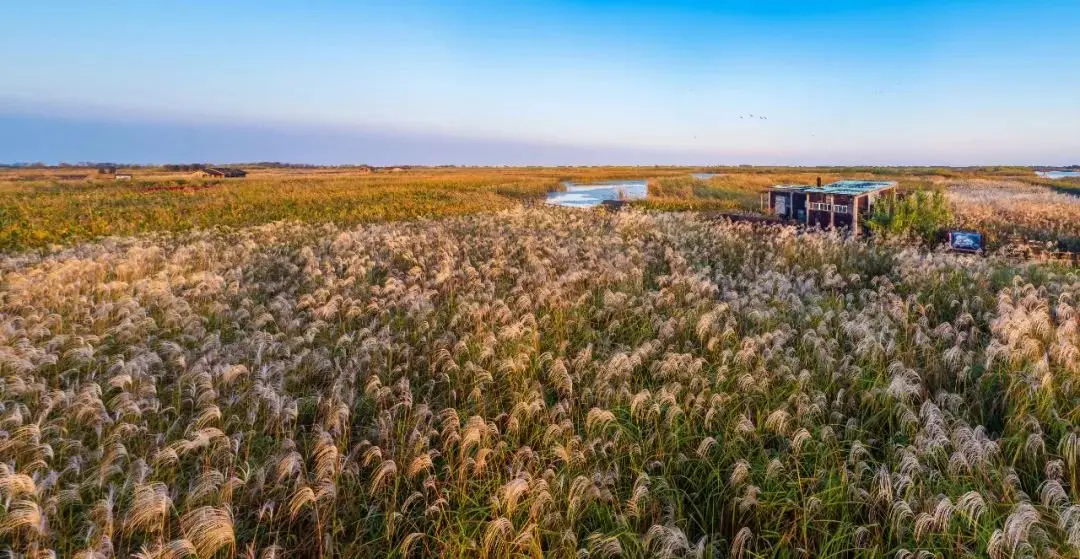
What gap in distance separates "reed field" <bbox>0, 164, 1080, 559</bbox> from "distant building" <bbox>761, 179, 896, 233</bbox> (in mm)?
12742

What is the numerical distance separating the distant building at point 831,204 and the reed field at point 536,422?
12742 millimetres

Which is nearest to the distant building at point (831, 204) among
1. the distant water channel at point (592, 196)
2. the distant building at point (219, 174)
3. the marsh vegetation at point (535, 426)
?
the distant water channel at point (592, 196)

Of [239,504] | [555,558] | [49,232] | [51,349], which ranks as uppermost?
[49,232]

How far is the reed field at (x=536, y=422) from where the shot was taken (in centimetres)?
346

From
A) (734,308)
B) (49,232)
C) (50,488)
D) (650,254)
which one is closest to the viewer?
(50,488)

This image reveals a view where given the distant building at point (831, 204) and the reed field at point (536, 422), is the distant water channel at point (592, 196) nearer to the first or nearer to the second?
the distant building at point (831, 204)

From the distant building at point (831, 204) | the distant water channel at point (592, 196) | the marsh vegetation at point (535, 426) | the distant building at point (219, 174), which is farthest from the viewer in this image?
the distant building at point (219, 174)

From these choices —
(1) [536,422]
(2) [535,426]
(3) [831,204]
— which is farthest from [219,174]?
(2) [535,426]

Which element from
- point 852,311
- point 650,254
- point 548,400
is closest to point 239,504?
point 548,400

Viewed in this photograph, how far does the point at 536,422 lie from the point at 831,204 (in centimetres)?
2254

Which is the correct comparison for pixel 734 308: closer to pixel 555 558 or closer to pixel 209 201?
pixel 555 558

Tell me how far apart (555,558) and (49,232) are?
68.3ft

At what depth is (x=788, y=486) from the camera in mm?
4121

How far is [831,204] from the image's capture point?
904 inches
